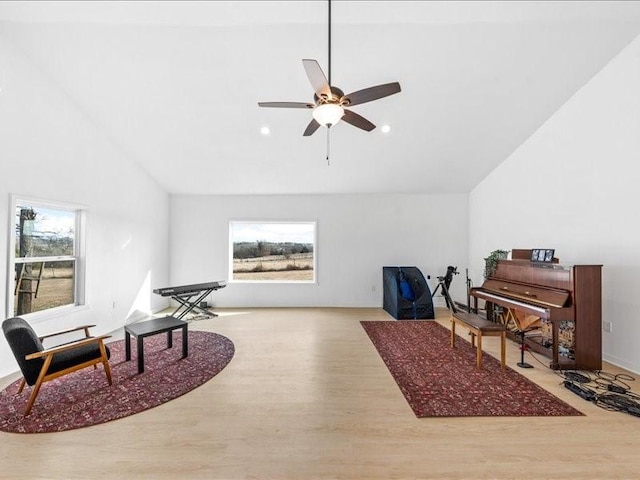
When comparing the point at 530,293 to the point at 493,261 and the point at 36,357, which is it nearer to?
the point at 493,261

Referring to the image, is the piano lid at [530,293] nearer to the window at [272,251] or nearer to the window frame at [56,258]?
the window at [272,251]

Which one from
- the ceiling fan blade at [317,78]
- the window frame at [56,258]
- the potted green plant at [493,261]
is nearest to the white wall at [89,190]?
the window frame at [56,258]

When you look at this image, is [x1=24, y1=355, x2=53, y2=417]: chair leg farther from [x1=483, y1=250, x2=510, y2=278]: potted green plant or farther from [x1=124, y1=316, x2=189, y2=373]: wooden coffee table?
[x1=483, y1=250, x2=510, y2=278]: potted green plant

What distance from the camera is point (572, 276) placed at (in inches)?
118

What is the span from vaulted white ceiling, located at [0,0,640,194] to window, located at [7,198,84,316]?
4.79 ft

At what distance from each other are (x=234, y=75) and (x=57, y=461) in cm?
375

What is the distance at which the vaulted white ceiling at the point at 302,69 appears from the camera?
2.61 metres

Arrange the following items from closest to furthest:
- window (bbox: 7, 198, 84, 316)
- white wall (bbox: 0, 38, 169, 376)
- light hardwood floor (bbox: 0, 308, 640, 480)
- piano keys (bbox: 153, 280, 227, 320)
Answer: light hardwood floor (bbox: 0, 308, 640, 480) < white wall (bbox: 0, 38, 169, 376) < window (bbox: 7, 198, 84, 316) < piano keys (bbox: 153, 280, 227, 320)

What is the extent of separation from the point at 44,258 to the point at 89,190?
3.50 feet

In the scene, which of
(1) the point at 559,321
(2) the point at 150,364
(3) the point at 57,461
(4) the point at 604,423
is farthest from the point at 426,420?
(2) the point at 150,364

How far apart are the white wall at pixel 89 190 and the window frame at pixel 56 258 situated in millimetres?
43

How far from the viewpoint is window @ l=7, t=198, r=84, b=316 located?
313 cm

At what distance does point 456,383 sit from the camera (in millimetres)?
2734

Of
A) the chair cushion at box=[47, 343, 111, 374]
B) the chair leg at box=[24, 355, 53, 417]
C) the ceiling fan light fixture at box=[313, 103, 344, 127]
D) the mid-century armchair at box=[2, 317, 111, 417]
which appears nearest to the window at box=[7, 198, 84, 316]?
the mid-century armchair at box=[2, 317, 111, 417]
